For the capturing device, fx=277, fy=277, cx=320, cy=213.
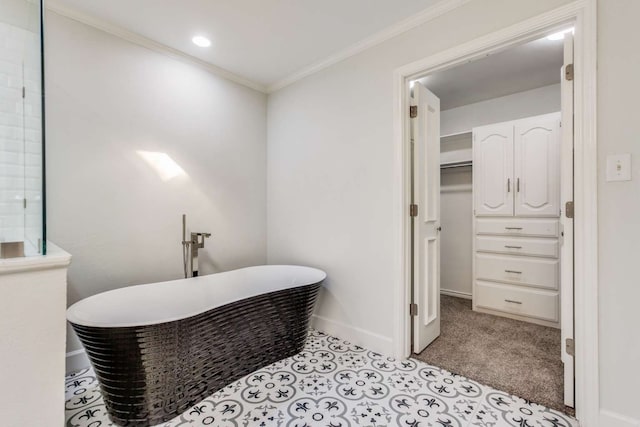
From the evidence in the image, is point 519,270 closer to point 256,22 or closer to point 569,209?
point 569,209

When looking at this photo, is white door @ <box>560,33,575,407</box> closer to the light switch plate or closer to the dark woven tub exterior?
the light switch plate

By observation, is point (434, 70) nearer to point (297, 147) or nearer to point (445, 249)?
point (297, 147)

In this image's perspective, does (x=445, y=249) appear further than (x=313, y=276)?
Yes

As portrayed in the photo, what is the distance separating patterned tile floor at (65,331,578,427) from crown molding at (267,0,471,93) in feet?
7.72

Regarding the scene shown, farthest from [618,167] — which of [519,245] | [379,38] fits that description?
[519,245]

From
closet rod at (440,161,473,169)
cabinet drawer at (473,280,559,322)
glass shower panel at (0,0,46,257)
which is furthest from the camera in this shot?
closet rod at (440,161,473,169)

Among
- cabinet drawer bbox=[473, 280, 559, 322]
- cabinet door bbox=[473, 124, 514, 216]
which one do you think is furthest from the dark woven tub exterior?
cabinet door bbox=[473, 124, 514, 216]

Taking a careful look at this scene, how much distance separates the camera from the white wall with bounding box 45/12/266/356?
181 centimetres

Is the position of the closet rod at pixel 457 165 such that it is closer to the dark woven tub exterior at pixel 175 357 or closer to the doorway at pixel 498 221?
the doorway at pixel 498 221

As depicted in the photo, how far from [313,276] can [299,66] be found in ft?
6.19

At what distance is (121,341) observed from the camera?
4.17ft

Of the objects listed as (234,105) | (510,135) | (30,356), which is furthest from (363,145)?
(30,356)

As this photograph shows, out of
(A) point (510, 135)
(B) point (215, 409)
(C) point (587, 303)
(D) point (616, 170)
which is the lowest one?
(B) point (215, 409)

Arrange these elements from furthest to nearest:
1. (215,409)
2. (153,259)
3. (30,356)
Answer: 1. (153,259)
2. (215,409)
3. (30,356)
